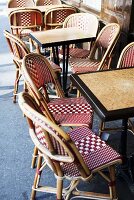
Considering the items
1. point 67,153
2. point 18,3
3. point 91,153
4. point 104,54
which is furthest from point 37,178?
point 18,3

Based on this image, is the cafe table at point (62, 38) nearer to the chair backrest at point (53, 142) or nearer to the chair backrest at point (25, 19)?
the chair backrest at point (25, 19)

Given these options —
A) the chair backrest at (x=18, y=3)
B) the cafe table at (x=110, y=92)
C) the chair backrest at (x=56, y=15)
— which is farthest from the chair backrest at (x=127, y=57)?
the chair backrest at (x=18, y=3)

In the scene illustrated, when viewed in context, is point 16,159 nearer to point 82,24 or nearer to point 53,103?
point 53,103

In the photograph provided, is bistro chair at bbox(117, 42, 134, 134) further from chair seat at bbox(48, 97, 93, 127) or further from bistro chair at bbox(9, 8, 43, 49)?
bistro chair at bbox(9, 8, 43, 49)

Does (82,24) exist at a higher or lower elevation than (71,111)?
higher

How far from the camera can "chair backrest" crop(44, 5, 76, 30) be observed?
3766mm

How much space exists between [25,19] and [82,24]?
0.79 metres

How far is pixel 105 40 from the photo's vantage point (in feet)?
10.00

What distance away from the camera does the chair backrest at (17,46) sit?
2527 millimetres

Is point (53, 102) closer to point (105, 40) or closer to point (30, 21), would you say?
point (105, 40)

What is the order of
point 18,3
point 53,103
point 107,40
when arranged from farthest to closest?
point 18,3 < point 107,40 < point 53,103

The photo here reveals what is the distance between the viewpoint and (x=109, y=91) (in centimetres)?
170

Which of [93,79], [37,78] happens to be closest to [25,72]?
[37,78]

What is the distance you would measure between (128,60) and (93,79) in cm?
59
